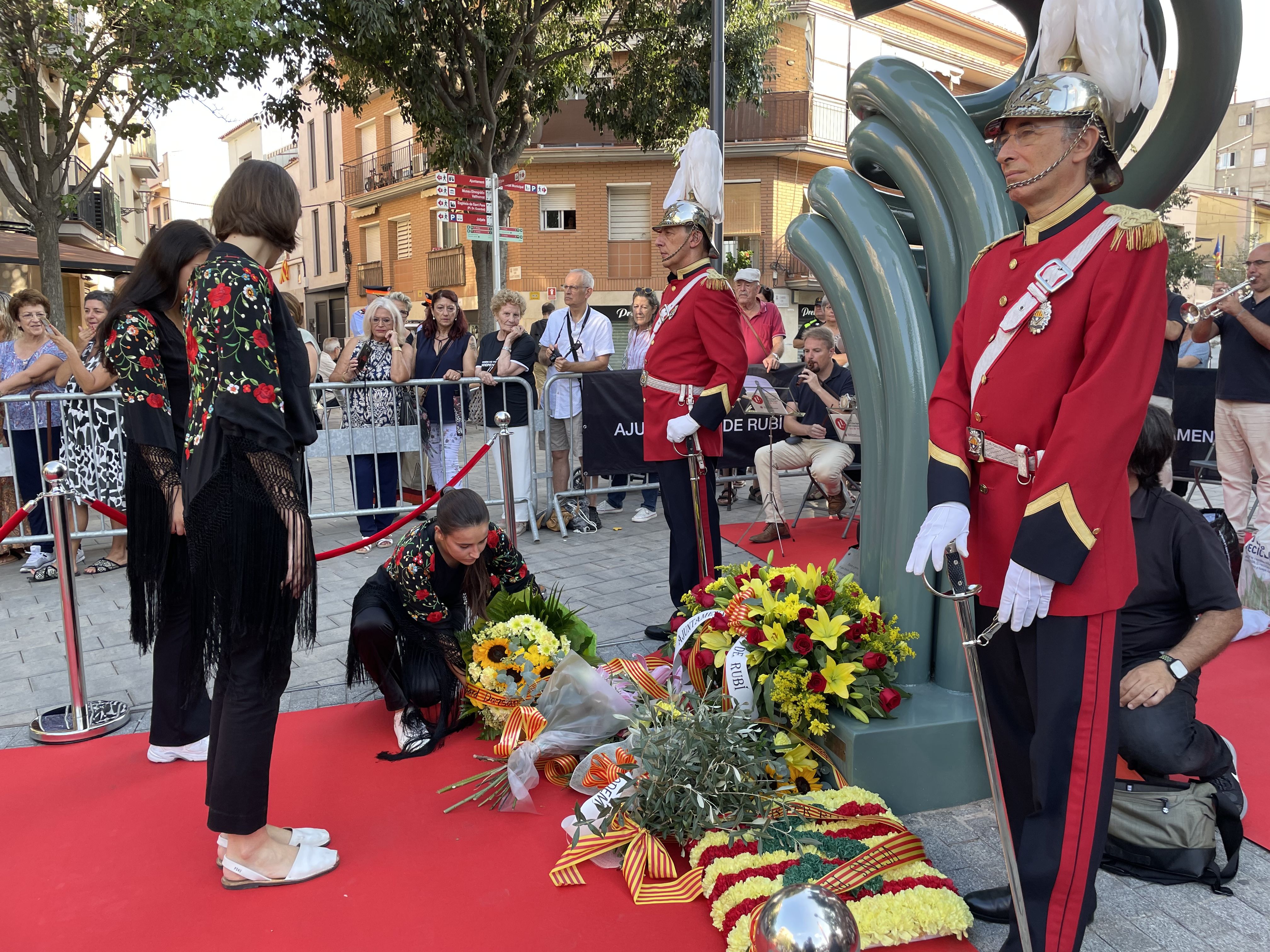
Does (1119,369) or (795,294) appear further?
(795,294)

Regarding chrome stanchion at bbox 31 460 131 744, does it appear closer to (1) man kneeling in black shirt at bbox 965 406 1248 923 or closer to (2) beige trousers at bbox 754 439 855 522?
(1) man kneeling in black shirt at bbox 965 406 1248 923

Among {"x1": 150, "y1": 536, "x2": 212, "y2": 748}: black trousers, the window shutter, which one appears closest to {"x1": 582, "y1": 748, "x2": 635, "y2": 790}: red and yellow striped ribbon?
{"x1": 150, "y1": 536, "x2": 212, "y2": 748}: black trousers

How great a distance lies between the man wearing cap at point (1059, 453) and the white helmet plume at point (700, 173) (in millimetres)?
2487

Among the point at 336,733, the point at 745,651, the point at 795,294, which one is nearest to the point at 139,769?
the point at 336,733

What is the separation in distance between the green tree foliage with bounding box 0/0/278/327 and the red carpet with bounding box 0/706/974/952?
31.3 feet

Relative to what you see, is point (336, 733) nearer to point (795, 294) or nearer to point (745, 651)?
point (745, 651)

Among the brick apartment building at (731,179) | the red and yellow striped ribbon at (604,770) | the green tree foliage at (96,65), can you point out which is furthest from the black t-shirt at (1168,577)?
the brick apartment building at (731,179)

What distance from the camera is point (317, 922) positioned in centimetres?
257

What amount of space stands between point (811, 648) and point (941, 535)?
3.49 ft

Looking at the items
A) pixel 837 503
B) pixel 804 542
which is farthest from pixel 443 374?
pixel 837 503

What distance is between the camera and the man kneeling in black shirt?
271cm

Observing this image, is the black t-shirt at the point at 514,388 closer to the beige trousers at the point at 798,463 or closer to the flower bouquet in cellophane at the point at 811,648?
the beige trousers at the point at 798,463

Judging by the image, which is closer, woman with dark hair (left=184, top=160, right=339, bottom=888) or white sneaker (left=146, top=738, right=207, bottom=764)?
woman with dark hair (left=184, top=160, right=339, bottom=888)

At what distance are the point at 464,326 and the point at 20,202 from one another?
8996mm
